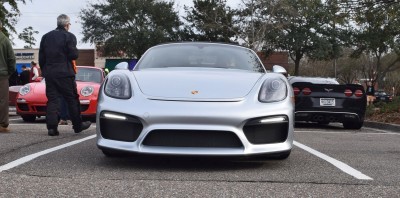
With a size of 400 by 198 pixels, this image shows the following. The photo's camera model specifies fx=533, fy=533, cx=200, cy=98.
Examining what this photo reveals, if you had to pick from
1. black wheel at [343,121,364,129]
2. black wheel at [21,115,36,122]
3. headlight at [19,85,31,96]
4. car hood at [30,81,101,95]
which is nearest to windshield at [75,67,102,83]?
car hood at [30,81,101,95]

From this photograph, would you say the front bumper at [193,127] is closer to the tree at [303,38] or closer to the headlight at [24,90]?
the headlight at [24,90]

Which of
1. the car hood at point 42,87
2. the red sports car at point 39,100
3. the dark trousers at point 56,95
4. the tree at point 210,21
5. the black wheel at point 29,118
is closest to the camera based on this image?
the dark trousers at point 56,95

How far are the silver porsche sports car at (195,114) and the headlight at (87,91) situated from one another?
18.8ft

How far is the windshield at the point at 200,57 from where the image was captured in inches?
223

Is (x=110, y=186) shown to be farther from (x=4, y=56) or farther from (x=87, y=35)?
(x=87, y=35)

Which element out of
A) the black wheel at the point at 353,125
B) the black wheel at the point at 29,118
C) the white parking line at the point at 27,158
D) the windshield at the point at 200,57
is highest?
the windshield at the point at 200,57

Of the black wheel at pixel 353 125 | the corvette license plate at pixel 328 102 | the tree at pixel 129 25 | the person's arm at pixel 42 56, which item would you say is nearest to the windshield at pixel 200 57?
the person's arm at pixel 42 56

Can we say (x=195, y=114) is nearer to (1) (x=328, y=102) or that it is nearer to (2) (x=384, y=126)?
(1) (x=328, y=102)

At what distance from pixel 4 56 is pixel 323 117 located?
665 cm

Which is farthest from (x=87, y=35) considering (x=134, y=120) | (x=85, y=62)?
(x=134, y=120)

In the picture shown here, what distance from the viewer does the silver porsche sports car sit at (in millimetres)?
4430

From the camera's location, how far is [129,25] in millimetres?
56719

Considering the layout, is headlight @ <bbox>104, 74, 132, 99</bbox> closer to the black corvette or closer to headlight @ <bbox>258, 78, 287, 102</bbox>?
headlight @ <bbox>258, 78, 287, 102</bbox>

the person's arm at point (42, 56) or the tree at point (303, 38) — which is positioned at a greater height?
the tree at point (303, 38)
